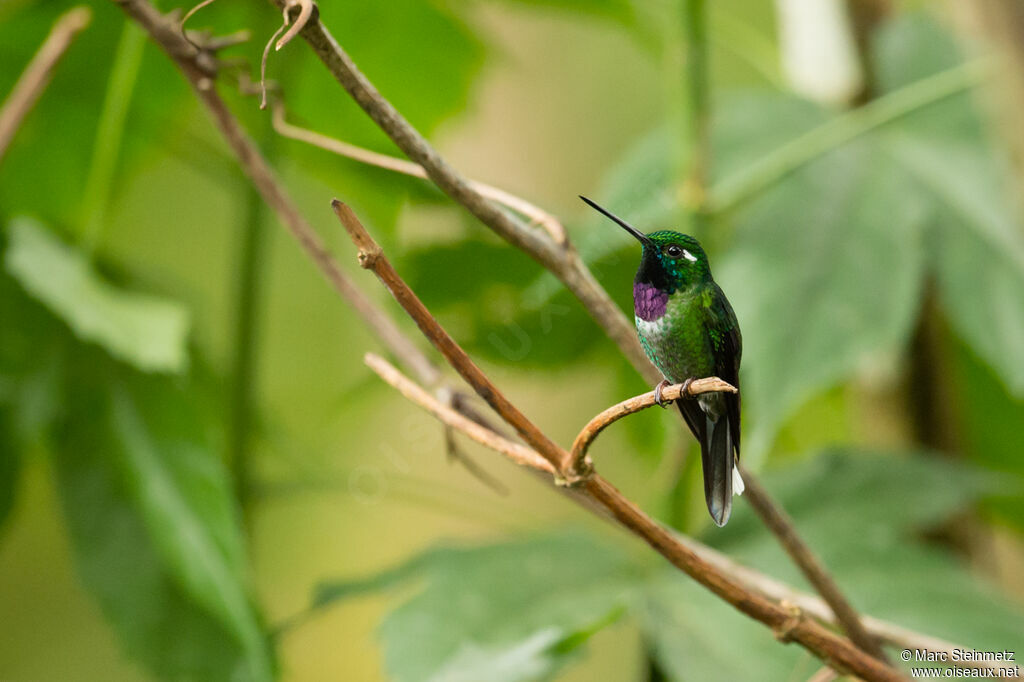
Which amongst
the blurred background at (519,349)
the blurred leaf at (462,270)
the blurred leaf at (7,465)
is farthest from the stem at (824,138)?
the blurred leaf at (7,465)

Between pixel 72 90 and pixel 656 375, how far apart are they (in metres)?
0.50

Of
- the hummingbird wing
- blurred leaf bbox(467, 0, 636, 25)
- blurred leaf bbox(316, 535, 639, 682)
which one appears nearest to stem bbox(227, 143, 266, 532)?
blurred leaf bbox(316, 535, 639, 682)

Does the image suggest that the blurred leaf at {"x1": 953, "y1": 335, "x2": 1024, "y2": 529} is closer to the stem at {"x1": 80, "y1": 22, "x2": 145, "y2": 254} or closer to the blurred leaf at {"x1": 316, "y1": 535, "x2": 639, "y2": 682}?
the blurred leaf at {"x1": 316, "y1": 535, "x2": 639, "y2": 682}

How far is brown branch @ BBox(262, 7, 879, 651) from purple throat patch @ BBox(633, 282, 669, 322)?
7cm

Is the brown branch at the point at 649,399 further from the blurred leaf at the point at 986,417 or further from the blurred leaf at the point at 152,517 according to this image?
the blurred leaf at the point at 986,417

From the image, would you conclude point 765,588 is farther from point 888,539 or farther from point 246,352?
point 246,352

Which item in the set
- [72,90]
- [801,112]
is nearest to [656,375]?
[801,112]

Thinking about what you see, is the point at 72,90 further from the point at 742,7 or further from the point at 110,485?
the point at 742,7

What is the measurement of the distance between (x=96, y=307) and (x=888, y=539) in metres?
0.47

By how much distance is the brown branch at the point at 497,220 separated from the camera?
0.21 metres

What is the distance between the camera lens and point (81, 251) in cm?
49
